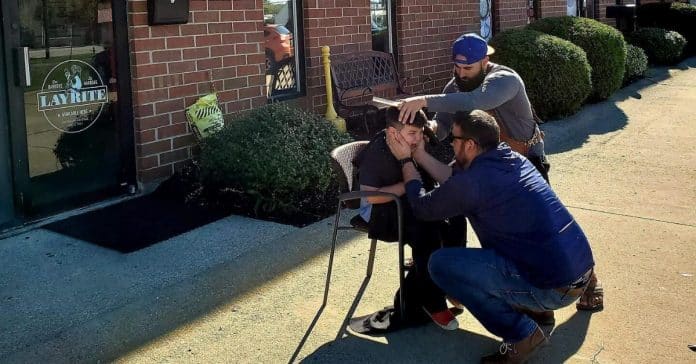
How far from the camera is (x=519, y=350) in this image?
3596 mm

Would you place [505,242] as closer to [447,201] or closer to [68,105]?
[447,201]

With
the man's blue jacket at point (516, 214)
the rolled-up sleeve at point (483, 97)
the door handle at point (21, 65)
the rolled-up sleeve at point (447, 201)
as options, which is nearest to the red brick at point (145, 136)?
the door handle at point (21, 65)

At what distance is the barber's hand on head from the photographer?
12.6 feet

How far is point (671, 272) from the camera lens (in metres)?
4.91

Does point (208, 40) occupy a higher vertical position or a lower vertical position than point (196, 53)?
higher

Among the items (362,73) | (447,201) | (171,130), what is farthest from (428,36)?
(447,201)

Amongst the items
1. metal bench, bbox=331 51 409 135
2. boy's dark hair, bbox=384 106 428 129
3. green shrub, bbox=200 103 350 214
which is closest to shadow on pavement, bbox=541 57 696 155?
metal bench, bbox=331 51 409 135

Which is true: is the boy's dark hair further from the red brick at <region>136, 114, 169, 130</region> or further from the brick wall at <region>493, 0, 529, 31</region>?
the brick wall at <region>493, 0, 529, 31</region>

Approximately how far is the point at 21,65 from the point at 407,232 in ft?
10.5

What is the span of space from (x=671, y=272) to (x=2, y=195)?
181 inches

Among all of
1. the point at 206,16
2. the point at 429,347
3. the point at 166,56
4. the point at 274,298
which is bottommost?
the point at 429,347

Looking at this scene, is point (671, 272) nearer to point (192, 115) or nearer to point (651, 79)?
point (192, 115)

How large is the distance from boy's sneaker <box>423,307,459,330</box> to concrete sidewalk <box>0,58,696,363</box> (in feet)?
0.15

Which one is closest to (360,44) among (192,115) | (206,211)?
(192,115)
